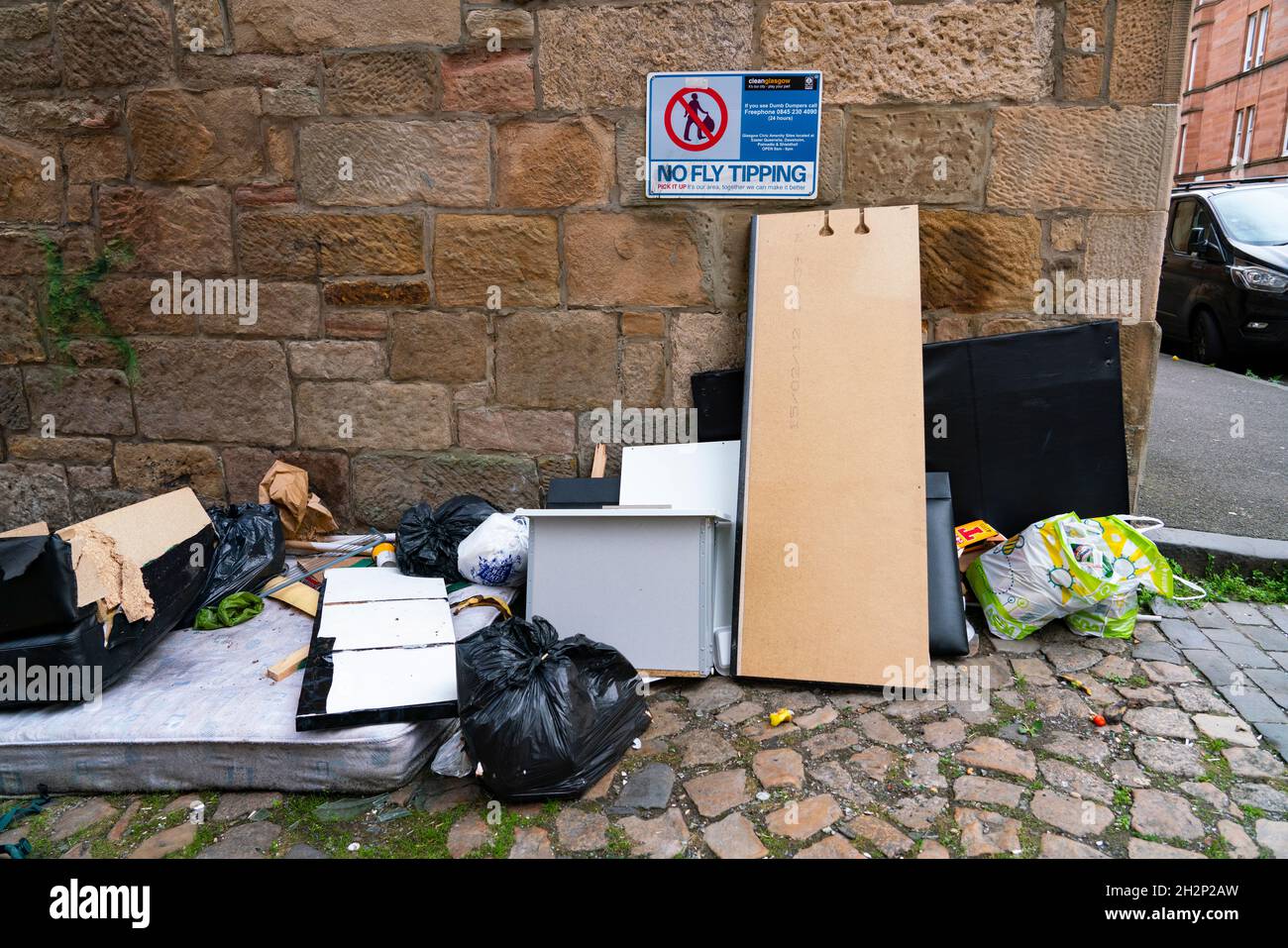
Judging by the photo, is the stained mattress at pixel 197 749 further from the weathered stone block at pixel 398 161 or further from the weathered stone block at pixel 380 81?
the weathered stone block at pixel 380 81

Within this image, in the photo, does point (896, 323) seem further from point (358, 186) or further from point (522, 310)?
point (358, 186)

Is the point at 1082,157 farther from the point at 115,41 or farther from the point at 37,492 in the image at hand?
the point at 37,492

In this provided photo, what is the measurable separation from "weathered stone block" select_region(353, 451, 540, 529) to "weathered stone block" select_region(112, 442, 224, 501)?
709 mm

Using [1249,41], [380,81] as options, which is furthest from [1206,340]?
[1249,41]

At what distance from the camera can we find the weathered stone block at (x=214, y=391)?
3930mm

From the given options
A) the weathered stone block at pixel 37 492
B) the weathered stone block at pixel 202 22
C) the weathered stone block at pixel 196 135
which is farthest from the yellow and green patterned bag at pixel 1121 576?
the weathered stone block at pixel 37 492

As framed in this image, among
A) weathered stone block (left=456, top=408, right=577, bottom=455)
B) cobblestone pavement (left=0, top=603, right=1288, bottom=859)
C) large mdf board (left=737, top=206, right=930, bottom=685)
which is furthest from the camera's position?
weathered stone block (left=456, top=408, right=577, bottom=455)

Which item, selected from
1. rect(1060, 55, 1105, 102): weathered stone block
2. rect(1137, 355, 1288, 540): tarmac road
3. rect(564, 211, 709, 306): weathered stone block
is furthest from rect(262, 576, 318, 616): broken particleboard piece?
rect(1137, 355, 1288, 540): tarmac road

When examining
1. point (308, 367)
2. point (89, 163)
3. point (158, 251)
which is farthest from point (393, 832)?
point (89, 163)

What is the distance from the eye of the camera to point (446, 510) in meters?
3.75

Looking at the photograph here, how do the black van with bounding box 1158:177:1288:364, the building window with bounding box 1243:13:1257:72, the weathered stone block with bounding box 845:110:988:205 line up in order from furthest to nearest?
1. the building window with bounding box 1243:13:1257:72
2. the black van with bounding box 1158:177:1288:364
3. the weathered stone block with bounding box 845:110:988:205

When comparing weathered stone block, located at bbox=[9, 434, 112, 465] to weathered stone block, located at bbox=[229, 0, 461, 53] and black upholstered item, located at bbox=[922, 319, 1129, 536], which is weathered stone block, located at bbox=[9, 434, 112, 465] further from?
black upholstered item, located at bbox=[922, 319, 1129, 536]

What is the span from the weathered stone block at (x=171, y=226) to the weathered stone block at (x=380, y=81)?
2.27 feet

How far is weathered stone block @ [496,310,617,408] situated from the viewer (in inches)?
146
